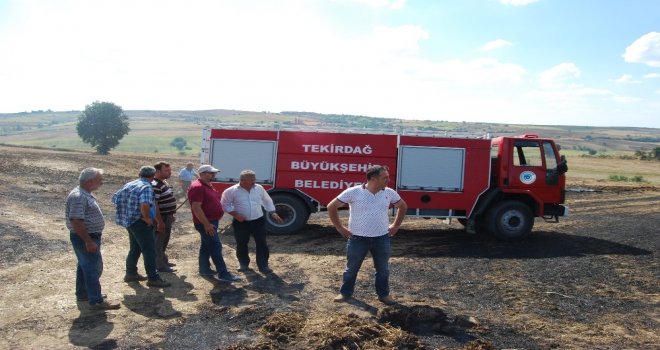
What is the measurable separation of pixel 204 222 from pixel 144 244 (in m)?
0.84

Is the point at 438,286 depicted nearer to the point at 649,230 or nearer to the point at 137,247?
the point at 137,247

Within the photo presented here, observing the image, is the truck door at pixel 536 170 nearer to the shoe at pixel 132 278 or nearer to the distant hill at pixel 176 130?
the shoe at pixel 132 278

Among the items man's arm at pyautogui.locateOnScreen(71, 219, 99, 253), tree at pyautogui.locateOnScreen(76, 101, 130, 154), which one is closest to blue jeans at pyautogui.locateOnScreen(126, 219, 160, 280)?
man's arm at pyautogui.locateOnScreen(71, 219, 99, 253)

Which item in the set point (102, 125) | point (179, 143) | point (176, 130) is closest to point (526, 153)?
point (102, 125)

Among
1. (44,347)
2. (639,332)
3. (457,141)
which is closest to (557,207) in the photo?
(457,141)

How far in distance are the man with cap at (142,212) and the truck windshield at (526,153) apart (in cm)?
794

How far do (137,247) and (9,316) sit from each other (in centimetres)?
185

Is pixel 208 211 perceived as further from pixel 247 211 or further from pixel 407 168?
pixel 407 168

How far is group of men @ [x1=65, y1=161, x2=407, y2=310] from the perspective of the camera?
643 centimetres

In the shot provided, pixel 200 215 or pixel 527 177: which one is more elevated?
pixel 527 177

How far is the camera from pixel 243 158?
12.1 meters

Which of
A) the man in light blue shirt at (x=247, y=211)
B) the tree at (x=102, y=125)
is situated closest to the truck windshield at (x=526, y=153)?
Answer: the man in light blue shirt at (x=247, y=211)

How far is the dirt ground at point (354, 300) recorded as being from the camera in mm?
5793

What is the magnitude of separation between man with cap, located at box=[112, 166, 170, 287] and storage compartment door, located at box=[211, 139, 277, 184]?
15.2 ft
